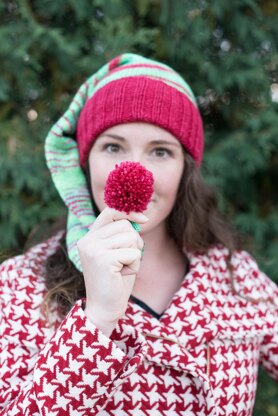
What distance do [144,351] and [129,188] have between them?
1.42ft

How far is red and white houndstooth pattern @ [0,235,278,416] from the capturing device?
3.30 feet

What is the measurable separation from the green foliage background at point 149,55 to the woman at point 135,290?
1.41 ft

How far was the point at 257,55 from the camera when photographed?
6.75 feet

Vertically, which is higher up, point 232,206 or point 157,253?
point 157,253

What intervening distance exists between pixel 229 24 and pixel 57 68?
0.74 metres

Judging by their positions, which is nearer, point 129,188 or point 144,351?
point 129,188

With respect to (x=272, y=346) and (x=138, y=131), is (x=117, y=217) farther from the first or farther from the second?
(x=272, y=346)

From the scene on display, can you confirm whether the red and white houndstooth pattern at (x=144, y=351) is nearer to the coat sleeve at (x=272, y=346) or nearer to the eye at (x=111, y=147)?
the coat sleeve at (x=272, y=346)

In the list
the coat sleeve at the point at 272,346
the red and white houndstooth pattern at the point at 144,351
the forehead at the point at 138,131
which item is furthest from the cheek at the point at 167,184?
the coat sleeve at the point at 272,346

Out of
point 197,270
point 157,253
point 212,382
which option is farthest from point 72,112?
point 212,382

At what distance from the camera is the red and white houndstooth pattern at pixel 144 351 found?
1.01 m

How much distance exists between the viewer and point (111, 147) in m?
A: 1.35

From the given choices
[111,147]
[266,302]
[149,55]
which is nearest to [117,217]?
[111,147]

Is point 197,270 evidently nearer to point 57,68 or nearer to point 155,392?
point 155,392
